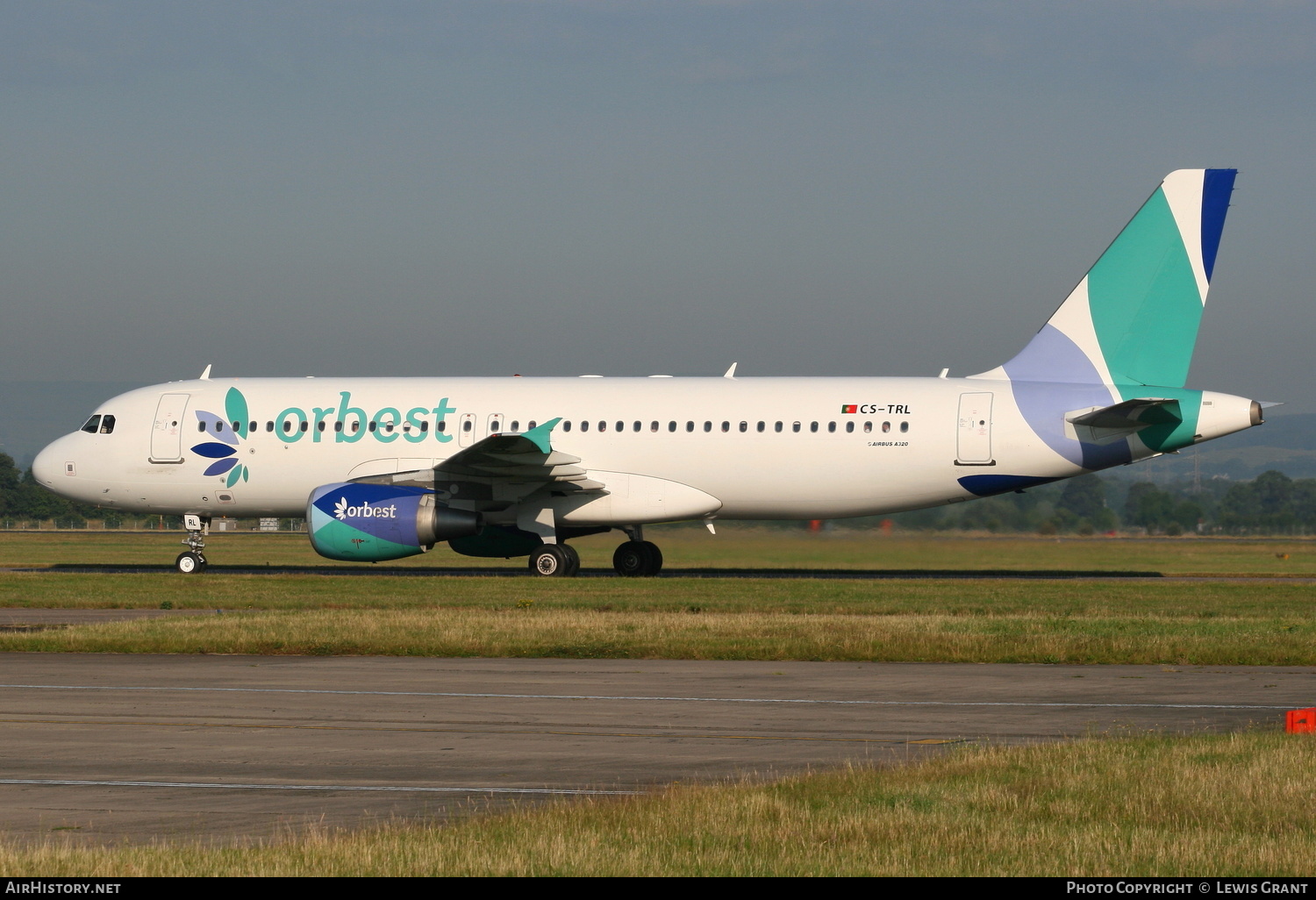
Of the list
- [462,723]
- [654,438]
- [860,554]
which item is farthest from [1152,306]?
[462,723]

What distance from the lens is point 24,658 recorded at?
18422mm

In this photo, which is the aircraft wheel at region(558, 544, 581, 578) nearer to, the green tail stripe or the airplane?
the airplane

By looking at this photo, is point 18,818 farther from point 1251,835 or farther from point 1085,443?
point 1085,443

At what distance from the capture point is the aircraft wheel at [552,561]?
109ft

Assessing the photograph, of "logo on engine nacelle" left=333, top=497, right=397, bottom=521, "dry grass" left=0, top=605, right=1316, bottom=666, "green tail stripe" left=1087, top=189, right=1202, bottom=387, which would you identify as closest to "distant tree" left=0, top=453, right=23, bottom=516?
"logo on engine nacelle" left=333, top=497, right=397, bottom=521

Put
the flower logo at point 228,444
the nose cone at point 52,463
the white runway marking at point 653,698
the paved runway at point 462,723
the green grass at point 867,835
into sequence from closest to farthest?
the green grass at point 867,835 < the paved runway at point 462,723 < the white runway marking at point 653,698 < the flower logo at point 228,444 < the nose cone at point 52,463

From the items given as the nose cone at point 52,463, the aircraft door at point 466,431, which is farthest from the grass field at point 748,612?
the aircraft door at point 466,431

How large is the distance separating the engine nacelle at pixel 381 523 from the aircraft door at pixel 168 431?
216 inches

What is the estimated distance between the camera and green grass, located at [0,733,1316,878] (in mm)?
7516

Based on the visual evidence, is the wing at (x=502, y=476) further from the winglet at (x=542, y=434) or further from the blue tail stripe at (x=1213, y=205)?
the blue tail stripe at (x=1213, y=205)

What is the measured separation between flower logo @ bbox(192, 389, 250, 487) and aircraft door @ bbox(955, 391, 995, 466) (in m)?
16.0

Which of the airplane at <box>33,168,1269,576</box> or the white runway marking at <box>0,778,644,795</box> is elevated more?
the airplane at <box>33,168,1269,576</box>

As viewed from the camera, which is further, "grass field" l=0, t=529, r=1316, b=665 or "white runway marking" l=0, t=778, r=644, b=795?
"grass field" l=0, t=529, r=1316, b=665

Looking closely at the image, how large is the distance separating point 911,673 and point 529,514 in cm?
A: 1736
